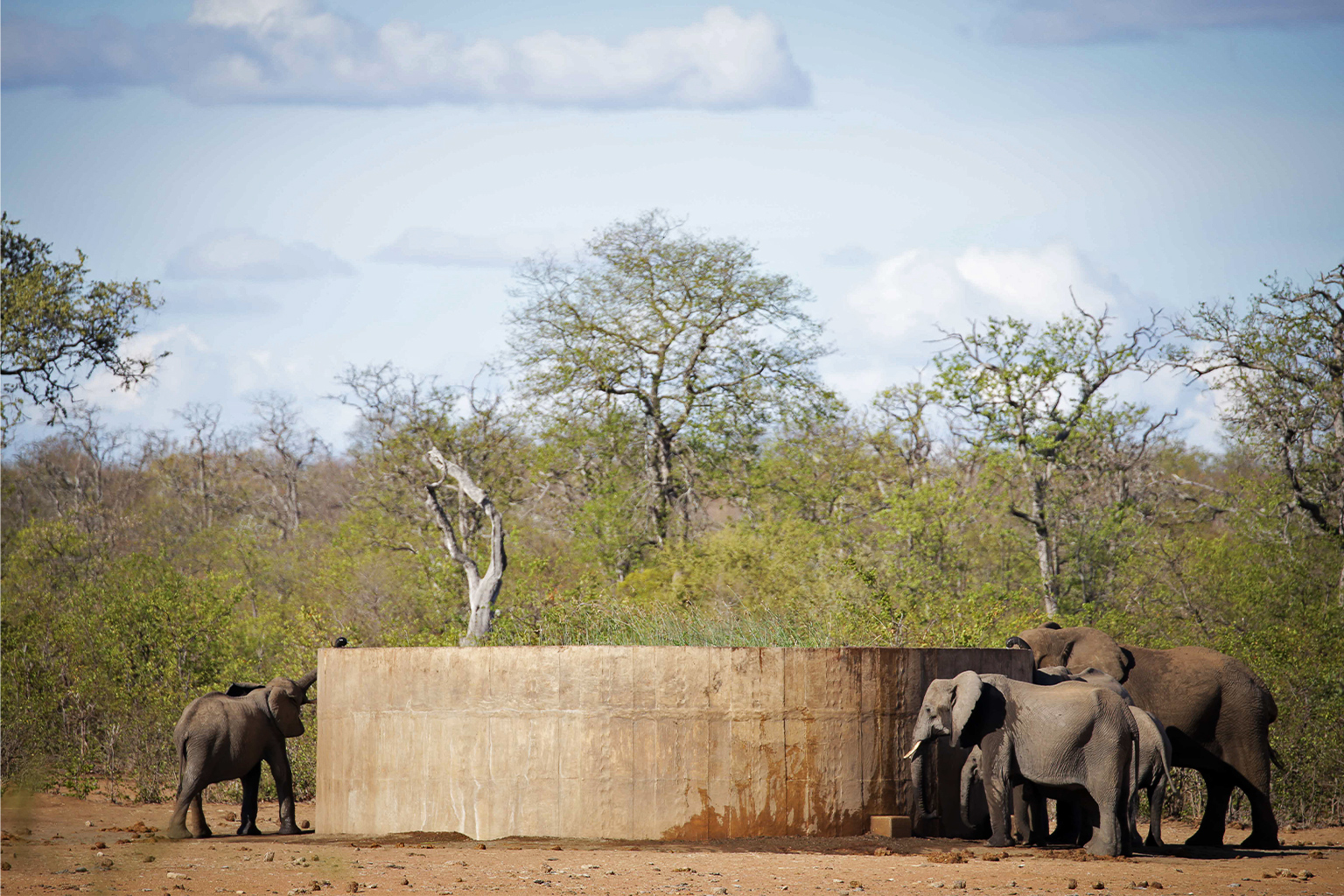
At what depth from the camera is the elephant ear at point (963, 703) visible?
1045cm

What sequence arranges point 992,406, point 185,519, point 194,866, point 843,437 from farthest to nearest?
point 185,519 → point 843,437 → point 992,406 → point 194,866

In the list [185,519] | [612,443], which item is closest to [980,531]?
[612,443]

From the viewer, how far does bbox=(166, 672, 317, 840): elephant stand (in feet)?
39.7

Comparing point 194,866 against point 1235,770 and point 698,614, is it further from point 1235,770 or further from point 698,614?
point 1235,770

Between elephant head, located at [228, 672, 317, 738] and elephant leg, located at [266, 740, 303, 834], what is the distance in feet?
0.61

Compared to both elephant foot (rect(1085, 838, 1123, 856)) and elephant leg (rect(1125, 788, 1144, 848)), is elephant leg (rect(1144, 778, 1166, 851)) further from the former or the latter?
elephant foot (rect(1085, 838, 1123, 856))

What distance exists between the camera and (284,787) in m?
12.6

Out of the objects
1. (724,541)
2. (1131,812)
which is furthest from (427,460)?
(1131,812)

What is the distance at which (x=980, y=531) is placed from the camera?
25.4m

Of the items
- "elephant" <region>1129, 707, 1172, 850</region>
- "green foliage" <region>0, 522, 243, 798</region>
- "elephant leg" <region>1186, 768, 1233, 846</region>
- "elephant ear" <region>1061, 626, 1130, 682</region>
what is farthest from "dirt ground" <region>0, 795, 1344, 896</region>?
"green foliage" <region>0, 522, 243, 798</region>

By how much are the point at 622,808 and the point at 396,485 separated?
17.0 meters

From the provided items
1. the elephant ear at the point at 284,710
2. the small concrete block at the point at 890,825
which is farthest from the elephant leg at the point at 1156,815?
the elephant ear at the point at 284,710

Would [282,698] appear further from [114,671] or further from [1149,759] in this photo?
[1149,759]

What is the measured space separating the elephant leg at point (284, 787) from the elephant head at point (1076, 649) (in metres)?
7.12
